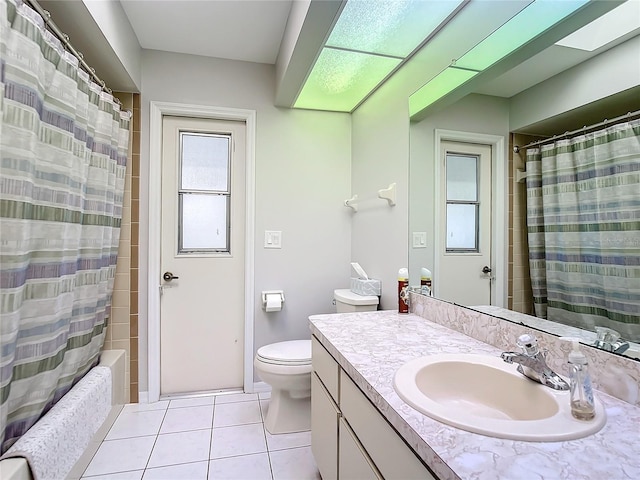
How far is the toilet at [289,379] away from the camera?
1910 millimetres

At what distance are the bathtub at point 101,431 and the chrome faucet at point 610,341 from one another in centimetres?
183

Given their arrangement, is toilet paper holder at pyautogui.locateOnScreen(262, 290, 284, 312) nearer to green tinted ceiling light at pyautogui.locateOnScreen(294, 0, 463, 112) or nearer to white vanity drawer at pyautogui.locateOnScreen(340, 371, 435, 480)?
white vanity drawer at pyautogui.locateOnScreen(340, 371, 435, 480)

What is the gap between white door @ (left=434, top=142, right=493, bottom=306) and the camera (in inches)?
52.7

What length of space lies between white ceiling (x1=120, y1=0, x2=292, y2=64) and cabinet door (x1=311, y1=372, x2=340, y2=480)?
6.51ft

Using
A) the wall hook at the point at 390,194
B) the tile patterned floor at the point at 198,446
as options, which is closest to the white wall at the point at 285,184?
the tile patterned floor at the point at 198,446

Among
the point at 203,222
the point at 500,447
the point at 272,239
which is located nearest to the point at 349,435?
the point at 500,447

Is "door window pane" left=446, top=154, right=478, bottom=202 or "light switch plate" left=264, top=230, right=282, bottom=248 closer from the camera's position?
"door window pane" left=446, top=154, right=478, bottom=202

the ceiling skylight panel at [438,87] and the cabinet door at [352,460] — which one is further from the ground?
the ceiling skylight panel at [438,87]

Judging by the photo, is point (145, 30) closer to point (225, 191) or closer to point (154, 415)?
point (225, 191)

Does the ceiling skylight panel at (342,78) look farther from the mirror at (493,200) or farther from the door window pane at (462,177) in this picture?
the door window pane at (462,177)

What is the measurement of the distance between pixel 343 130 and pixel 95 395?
2.35 metres

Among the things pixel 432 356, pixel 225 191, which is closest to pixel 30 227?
pixel 225 191

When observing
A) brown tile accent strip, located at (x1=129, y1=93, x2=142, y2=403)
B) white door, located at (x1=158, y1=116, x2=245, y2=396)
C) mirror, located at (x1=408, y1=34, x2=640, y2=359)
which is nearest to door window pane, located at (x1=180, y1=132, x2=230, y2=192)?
white door, located at (x1=158, y1=116, x2=245, y2=396)

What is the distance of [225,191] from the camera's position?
250 centimetres
